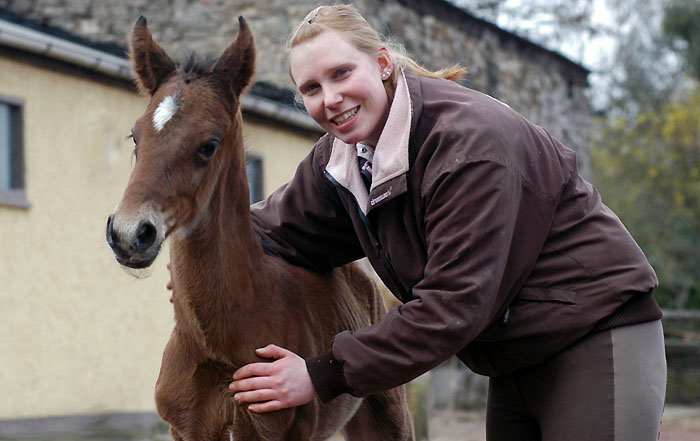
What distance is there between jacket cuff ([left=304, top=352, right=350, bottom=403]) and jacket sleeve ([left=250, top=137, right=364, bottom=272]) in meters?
0.92

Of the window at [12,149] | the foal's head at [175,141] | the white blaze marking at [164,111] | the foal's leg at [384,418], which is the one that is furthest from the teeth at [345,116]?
the window at [12,149]

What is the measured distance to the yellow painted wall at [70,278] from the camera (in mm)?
9133

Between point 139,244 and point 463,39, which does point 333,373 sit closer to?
point 139,244

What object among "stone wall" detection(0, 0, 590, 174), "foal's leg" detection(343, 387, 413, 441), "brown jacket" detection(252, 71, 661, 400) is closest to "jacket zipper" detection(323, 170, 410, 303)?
"brown jacket" detection(252, 71, 661, 400)

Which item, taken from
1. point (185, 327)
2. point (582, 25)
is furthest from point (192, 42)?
point (582, 25)

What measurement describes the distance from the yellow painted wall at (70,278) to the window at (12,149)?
0.22 ft

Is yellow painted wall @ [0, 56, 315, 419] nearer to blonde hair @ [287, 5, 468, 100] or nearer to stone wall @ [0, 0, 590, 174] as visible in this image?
stone wall @ [0, 0, 590, 174]

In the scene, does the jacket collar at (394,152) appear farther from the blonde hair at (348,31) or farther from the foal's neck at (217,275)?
the foal's neck at (217,275)

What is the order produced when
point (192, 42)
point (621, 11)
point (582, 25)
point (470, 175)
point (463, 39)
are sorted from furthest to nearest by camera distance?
point (621, 11) < point (582, 25) < point (463, 39) < point (192, 42) < point (470, 175)

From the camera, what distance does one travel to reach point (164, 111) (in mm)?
3330

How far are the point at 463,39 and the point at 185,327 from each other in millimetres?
14300

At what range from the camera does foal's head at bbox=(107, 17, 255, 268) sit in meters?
3.10

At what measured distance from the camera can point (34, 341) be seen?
9242mm

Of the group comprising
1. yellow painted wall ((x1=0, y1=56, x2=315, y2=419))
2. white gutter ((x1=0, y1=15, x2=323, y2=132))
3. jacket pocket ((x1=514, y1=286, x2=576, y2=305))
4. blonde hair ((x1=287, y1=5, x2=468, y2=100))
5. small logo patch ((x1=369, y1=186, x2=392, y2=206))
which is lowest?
yellow painted wall ((x1=0, y1=56, x2=315, y2=419))
